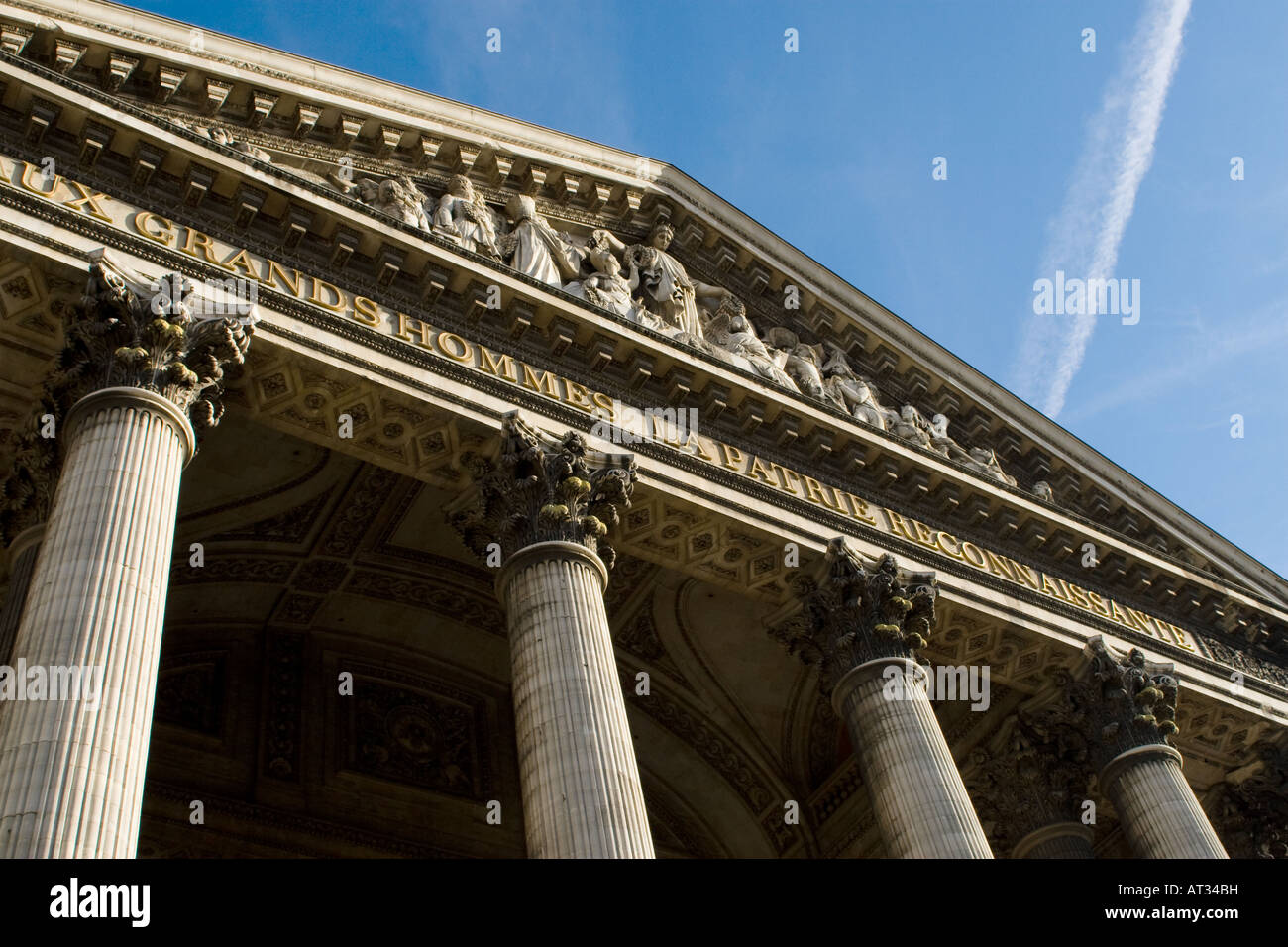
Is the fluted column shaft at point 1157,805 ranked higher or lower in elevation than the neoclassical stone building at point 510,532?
lower

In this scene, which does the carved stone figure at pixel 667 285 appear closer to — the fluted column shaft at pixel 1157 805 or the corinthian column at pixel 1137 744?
the corinthian column at pixel 1137 744

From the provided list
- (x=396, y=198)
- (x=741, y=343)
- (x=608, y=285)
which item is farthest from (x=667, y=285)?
(x=396, y=198)

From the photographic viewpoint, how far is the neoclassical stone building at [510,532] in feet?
31.8

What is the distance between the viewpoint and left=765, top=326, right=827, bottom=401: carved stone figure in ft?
Result: 50.9

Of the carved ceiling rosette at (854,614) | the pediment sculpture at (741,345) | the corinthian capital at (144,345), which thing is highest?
the pediment sculpture at (741,345)

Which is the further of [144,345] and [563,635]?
[563,635]

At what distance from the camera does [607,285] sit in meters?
14.5

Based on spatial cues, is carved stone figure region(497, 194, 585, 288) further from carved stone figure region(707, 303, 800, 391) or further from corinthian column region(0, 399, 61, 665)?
corinthian column region(0, 399, 61, 665)

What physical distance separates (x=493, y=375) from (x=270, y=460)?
404cm

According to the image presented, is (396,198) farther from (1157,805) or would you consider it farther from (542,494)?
(1157,805)

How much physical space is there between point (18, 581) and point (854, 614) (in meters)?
7.19

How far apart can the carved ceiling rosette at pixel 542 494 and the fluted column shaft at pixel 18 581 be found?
11.1ft

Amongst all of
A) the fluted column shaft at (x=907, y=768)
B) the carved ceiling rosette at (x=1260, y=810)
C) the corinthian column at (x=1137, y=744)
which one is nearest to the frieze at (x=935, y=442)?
the corinthian column at (x=1137, y=744)
